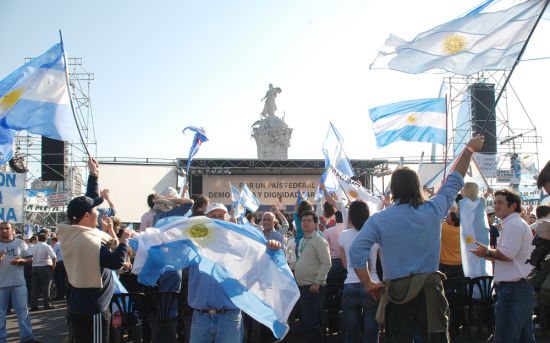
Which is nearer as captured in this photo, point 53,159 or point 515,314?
point 515,314

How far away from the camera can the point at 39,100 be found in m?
6.95

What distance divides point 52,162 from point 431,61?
23120mm

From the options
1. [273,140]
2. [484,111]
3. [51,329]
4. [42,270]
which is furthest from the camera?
[273,140]

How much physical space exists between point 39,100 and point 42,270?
778 centimetres

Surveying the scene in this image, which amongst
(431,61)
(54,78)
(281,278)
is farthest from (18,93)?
(431,61)

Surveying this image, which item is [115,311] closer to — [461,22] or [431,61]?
[431,61]

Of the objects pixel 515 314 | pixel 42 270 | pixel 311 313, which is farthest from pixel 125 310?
pixel 42 270

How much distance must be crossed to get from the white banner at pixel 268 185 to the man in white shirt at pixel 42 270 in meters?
19.4

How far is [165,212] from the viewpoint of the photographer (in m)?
6.56

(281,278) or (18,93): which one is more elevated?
(18,93)

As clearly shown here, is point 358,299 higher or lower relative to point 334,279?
higher

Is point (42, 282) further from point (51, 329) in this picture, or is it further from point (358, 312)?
point (358, 312)

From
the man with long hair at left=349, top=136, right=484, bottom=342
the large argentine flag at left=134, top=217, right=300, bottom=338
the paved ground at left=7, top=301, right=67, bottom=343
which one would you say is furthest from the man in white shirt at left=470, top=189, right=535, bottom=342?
the paved ground at left=7, top=301, right=67, bottom=343

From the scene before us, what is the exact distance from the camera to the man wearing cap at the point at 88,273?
4561 mm
